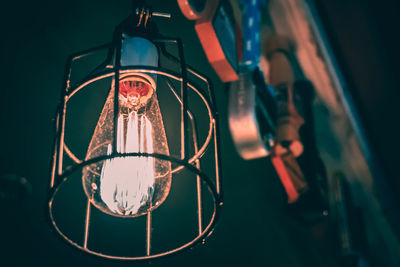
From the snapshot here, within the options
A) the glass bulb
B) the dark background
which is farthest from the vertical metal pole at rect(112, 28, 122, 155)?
the dark background

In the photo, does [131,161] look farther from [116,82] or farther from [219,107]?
[219,107]

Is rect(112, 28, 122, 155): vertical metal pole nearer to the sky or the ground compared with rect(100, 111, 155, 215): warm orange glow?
nearer to the sky

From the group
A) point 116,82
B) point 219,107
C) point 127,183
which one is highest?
point 219,107

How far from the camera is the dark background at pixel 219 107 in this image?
1.27 metres

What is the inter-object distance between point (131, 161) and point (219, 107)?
45.3 inches

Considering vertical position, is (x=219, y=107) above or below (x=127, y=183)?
above

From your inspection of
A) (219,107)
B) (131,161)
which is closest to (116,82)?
(131,161)

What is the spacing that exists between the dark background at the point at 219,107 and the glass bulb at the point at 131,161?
0.37ft

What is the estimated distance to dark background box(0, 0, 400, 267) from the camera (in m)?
1.27

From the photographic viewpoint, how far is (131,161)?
0.70m

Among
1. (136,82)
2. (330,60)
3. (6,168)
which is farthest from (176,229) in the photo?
(330,60)

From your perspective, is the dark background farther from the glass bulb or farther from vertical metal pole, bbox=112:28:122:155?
vertical metal pole, bbox=112:28:122:155

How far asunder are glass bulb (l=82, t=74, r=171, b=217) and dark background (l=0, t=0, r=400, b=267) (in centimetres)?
11

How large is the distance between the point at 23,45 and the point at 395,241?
2.96m
